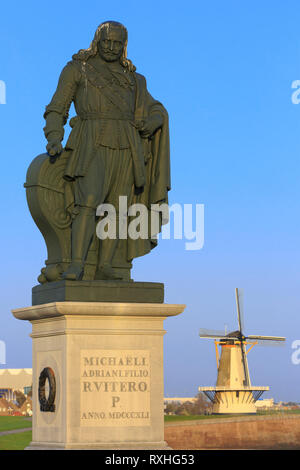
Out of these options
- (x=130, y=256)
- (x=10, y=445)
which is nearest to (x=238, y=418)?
(x=10, y=445)

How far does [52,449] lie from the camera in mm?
14422

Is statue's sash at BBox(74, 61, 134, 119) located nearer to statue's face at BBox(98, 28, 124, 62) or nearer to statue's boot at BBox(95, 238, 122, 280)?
statue's face at BBox(98, 28, 124, 62)

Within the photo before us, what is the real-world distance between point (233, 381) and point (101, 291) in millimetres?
73014

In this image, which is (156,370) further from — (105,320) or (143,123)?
(143,123)

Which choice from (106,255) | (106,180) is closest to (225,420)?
(106,255)

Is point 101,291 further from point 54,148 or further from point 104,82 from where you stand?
point 104,82

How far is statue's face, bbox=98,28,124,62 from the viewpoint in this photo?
15367 millimetres

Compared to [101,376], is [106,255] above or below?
above

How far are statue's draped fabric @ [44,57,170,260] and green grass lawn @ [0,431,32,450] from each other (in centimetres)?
2633

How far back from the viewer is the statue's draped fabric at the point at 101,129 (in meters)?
15.2

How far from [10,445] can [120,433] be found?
2850 centimetres

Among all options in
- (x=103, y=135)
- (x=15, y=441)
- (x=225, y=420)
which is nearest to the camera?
(x=103, y=135)

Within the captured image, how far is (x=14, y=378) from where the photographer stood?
9638 centimetres

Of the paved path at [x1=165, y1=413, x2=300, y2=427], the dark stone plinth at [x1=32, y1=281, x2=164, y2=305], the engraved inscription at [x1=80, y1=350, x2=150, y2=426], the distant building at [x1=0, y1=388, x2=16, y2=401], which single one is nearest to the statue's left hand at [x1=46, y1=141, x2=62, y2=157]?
the dark stone plinth at [x1=32, y1=281, x2=164, y2=305]
